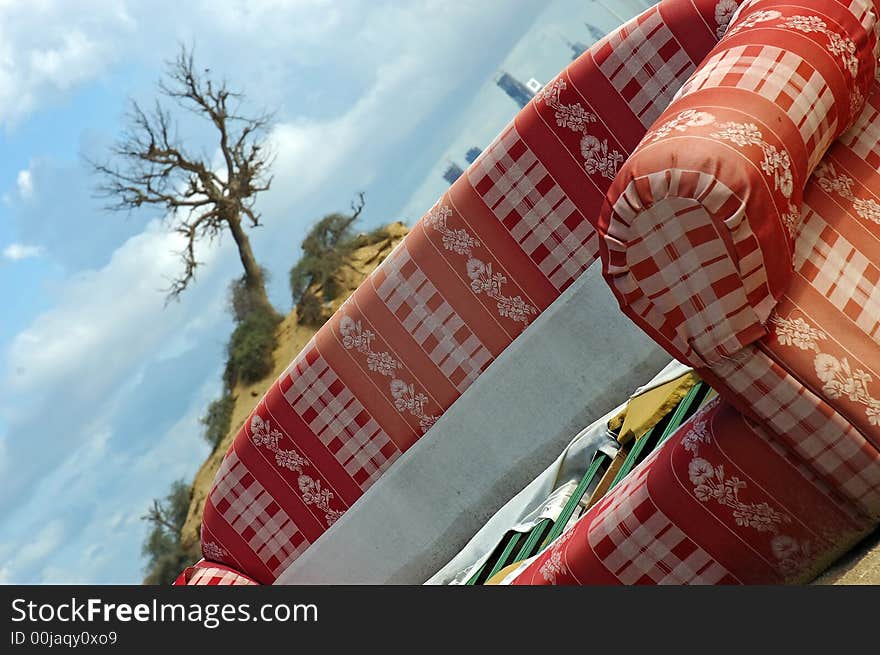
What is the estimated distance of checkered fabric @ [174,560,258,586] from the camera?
3.31 metres

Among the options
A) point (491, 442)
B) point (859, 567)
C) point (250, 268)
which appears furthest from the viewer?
point (250, 268)

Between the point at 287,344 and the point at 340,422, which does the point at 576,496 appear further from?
the point at 287,344

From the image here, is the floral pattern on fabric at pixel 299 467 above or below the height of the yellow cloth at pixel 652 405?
above

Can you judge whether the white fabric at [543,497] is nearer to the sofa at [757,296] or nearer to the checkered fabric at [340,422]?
the checkered fabric at [340,422]

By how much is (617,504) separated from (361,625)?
58 centimetres

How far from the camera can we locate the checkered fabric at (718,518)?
5.62ft

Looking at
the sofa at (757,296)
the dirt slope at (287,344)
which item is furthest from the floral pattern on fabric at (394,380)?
the dirt slope at (287,344)

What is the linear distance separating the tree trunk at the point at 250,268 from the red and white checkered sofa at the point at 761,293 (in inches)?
518

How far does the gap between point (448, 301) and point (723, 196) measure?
1.55 m

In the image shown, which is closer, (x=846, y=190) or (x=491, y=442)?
(x=846, y=190)

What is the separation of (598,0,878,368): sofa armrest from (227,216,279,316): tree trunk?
43.3 ft

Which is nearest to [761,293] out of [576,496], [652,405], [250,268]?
[652,405]

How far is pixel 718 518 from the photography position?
5.84ft

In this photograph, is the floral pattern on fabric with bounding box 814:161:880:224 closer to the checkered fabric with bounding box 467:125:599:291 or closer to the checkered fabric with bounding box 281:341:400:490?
the checkered fabric with bounding box 467:125:599:291
